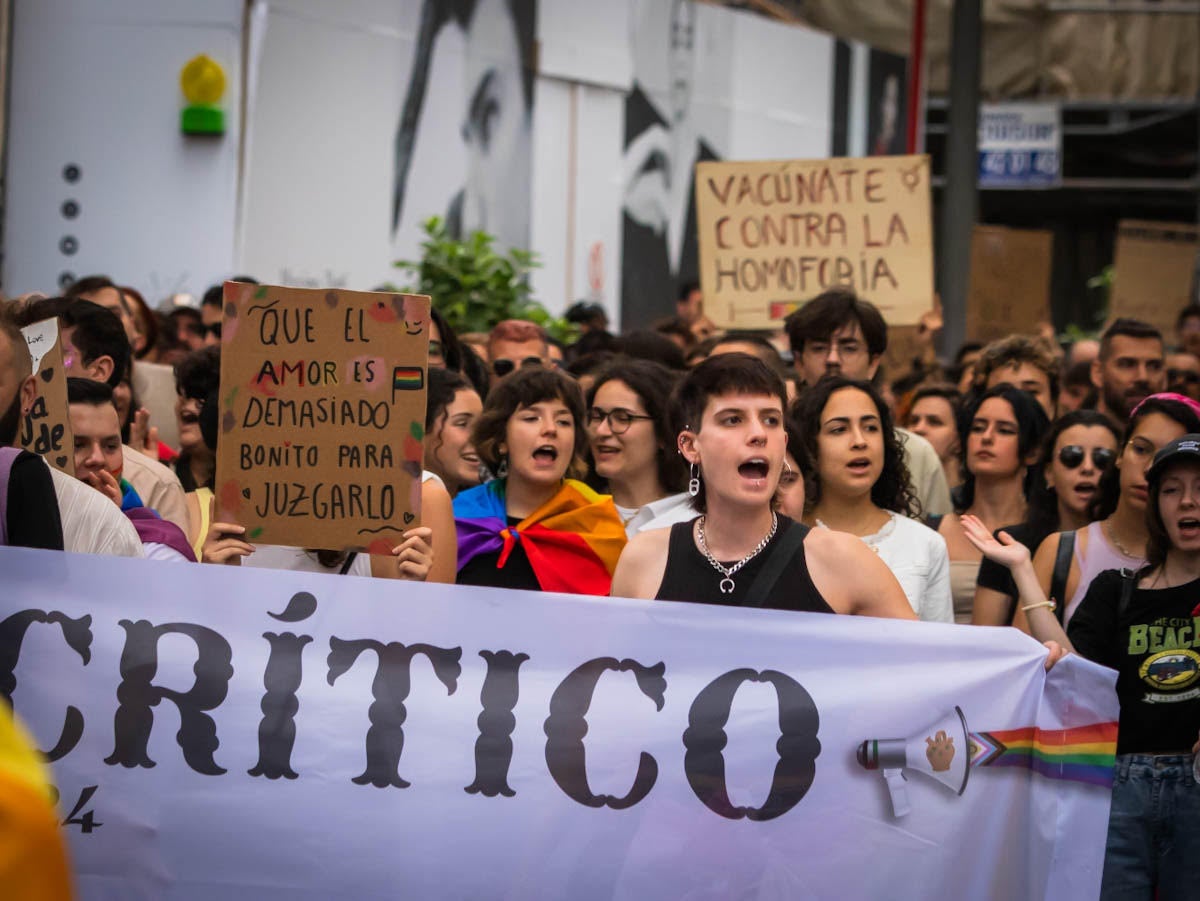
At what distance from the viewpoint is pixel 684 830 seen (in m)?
3.85

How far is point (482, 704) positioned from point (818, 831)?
78 cm

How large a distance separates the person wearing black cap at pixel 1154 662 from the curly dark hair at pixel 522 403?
1.40 metres

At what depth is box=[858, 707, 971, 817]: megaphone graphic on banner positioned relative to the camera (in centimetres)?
387

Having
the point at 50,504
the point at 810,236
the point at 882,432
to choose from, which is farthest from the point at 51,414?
the point at 810,236

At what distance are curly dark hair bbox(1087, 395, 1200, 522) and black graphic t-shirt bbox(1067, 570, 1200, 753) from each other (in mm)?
691

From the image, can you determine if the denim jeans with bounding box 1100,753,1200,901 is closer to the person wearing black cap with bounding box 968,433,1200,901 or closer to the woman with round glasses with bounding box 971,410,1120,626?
the person wearing black cap with bounding box 968,433,1200,901

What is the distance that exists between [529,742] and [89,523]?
113 centimetres

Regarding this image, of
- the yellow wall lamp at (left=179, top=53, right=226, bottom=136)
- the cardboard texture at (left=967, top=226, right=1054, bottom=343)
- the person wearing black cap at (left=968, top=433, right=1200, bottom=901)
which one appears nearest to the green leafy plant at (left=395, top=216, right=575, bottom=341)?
the yellow wall lamp at (left=179, top=53, right=226, bottom=136)

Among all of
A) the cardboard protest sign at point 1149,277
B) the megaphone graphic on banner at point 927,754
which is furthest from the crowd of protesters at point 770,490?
the cardboard protest sign at point 1149,277

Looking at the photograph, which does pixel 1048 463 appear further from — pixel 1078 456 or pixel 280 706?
pixel 280 706

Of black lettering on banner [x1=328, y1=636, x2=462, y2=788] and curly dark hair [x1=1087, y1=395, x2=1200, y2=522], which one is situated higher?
curly dark hair [x1=1087, y1=395, x2=1200, y2=522]

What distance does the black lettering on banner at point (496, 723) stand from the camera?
12.9 feet

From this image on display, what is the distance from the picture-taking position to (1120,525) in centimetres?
483

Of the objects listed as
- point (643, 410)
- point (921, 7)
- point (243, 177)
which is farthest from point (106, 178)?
point (643, 410)
